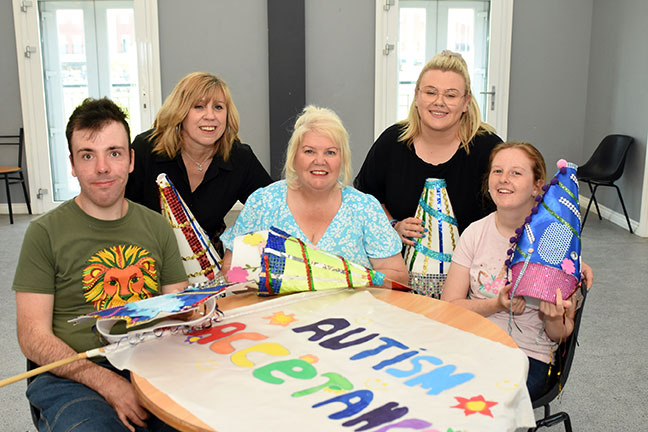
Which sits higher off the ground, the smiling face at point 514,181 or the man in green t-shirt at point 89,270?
the smiling face at point 514,181

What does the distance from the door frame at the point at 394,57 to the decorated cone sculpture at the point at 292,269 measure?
14.8ft

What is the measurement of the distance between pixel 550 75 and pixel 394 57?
158 centimetres

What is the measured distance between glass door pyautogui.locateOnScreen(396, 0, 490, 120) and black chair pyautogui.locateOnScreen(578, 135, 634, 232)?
3.84 feet

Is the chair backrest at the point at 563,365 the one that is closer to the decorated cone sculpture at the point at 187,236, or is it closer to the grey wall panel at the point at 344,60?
the decorated cone sculpture at the point at 187,236

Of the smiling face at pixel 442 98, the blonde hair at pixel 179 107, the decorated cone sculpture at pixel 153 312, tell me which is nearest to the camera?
the decorated cone sculpture at pixel 153 312

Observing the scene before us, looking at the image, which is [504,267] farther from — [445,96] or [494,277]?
[445,96]

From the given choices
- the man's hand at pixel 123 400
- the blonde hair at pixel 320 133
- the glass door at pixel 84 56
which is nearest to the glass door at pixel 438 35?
the glass door at pixel 84 56

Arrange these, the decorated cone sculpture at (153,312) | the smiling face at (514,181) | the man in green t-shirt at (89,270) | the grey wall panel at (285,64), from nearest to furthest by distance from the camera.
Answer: the decorated cone sculpture at (153,312)
the man in green t-shirt at (89,270)
the smiling face at (514,181)
the grey wall panel at (285,64)

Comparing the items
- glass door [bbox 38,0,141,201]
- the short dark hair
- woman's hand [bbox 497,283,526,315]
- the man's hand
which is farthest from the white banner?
glass door [bbox 38,0,141,201]

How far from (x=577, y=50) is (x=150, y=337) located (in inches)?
231

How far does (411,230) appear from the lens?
218cm

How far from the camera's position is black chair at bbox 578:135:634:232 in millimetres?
5230

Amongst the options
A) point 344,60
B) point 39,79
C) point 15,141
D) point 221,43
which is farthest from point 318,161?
point 15,141

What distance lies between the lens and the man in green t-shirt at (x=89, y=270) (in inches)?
56.8
